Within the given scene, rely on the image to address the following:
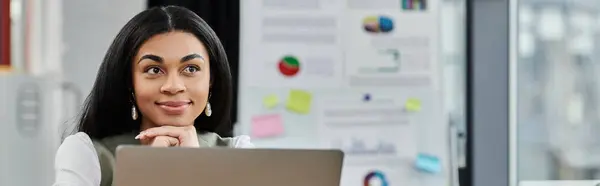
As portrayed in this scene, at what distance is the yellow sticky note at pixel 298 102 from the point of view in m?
2.90

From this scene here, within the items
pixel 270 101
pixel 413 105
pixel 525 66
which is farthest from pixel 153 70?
pixel 525 66

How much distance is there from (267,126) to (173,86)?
160 centimetres

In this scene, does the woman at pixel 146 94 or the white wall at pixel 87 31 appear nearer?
the woman at pixel 146 94

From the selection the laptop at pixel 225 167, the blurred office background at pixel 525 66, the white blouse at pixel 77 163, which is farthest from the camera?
the blurred office background at pixel 525 66

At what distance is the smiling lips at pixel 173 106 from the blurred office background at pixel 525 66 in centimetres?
154

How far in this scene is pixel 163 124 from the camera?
4.42 feet

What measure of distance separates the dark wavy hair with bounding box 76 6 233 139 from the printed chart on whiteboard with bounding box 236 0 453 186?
1464 millimetres

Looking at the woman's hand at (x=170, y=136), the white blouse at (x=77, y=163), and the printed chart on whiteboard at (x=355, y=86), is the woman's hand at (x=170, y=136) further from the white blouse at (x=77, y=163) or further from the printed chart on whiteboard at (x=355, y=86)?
the printed chart on whiteboard at (x=355, y=86)

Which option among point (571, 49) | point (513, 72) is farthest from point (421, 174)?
point (571, 49)

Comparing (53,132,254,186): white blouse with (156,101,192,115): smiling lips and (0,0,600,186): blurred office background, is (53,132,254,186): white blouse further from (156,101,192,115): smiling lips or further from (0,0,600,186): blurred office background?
(0,0,600,186): blurred office background

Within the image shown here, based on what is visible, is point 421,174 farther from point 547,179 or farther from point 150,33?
point 150,33

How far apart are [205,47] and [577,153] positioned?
89.7 inches

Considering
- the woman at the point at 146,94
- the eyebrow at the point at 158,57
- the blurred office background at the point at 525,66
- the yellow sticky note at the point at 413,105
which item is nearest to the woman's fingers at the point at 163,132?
the woman at the point at 146,94

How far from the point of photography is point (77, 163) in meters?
1.29
